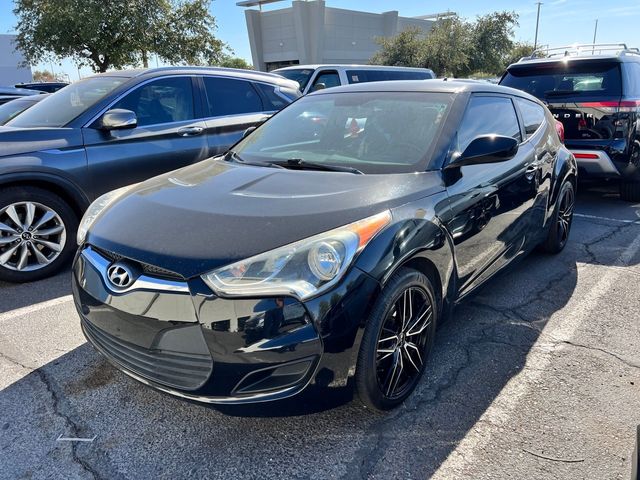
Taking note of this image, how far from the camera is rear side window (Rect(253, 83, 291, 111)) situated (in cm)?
583

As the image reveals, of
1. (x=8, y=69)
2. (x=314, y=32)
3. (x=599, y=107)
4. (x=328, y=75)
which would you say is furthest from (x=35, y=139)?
(x=8, y=69)

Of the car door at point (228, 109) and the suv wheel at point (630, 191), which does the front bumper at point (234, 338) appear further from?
the suv wheel at point (630, 191)

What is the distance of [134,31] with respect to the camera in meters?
22.1

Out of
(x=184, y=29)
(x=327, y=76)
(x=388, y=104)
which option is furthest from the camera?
(x=184, y=29)

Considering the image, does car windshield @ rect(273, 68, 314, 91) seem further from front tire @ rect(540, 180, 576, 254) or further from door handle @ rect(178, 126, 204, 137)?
front tire @ rect(540, 180, 576, 254)

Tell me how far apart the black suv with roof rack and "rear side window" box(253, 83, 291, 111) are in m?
3.44

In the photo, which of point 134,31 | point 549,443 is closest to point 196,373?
point 549,443

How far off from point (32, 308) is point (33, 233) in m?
0.75

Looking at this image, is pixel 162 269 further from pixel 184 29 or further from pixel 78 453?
pixel 184 29

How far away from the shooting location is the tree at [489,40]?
34469 mm

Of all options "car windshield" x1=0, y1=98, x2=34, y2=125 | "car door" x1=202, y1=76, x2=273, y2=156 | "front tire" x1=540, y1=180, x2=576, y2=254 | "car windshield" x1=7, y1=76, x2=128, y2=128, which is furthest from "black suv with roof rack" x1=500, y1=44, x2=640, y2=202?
"car windshield" x1=0, y1=98, x2=34, y2=125

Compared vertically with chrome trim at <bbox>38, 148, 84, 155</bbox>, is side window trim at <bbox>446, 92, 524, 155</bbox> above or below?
above

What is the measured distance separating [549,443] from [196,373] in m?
1.64

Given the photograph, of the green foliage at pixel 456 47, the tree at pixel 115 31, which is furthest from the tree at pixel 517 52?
the tree at pixel 115 31
